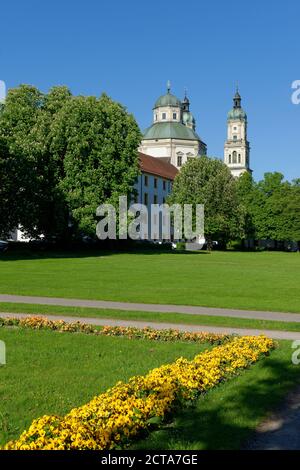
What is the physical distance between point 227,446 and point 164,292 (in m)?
15.1

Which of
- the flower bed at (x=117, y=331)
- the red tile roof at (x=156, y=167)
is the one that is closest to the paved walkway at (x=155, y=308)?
the flower bed at (x=117, y=331)

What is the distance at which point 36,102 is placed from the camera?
51219 millimetres

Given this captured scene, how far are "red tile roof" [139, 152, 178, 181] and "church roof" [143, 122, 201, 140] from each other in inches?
418

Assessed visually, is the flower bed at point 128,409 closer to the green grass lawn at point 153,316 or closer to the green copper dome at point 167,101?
the green grass lawn at point 153,316

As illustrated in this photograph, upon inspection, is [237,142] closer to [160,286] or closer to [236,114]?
[236,114]

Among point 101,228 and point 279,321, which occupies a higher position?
point 101,228

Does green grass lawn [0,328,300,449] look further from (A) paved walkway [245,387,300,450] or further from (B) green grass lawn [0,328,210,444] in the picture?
(A) paved walkway [245,387,300,450]

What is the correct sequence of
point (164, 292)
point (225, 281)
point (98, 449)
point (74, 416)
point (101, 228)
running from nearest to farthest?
1. point (98, 449)
2. point (74, 416)
3. point (164, 292)
4. point (225, 281)
5. point (101, 228)

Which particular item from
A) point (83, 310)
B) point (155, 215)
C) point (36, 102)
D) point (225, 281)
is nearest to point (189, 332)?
point (83, 310)

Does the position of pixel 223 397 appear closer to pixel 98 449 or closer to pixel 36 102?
pixel 98 449

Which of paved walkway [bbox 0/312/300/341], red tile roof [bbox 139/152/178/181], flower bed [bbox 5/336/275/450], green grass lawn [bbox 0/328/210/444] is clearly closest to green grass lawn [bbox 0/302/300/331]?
paved walkway [bbox 0/312/300/341]

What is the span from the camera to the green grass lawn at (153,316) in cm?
1452

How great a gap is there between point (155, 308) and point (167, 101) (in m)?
118

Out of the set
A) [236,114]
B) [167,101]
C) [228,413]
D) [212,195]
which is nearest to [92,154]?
[212,195]
